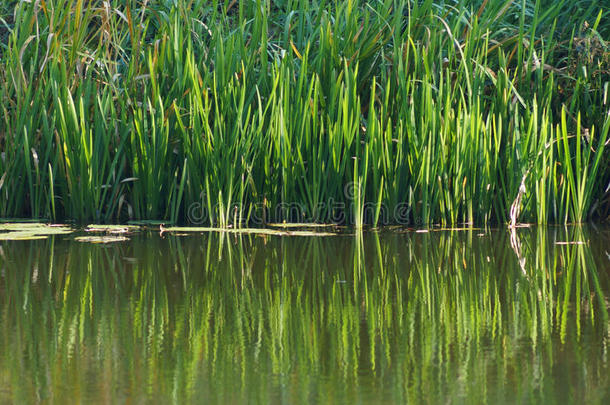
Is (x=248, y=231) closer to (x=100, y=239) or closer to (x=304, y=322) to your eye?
(x=100, y=239)

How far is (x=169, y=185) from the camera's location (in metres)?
4.50

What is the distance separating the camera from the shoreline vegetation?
423 centimetres

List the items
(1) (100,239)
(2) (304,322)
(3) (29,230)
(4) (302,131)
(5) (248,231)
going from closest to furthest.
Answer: (2) (304,322)
(1) (100,239)
(3) (29,230)
(5) (248,231)
(4) (302,131)

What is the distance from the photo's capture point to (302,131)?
4262mm

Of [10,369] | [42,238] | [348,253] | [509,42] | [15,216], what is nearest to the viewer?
[10,369]

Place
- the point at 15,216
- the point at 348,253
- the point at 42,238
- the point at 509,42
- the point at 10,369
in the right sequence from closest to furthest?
the point at 10,369 → the point at 348,253 → the point at 42,238 → the point at 15,216 → the point at 509,42

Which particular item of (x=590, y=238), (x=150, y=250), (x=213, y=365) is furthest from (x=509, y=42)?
(x=213, y=365)

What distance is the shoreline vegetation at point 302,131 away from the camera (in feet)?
13.9

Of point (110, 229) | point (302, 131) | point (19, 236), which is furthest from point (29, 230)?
point (302, 131)

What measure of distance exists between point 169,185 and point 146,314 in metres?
2.22

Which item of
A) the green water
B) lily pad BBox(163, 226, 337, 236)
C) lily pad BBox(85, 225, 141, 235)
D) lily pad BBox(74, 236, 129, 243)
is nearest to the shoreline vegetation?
lily pad BBox(163, 226, 337, 236)

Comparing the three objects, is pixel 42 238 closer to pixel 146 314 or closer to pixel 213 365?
pixel 146 314

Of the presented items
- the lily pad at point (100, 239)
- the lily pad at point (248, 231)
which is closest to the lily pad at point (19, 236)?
the lily pad at point (100, 239)

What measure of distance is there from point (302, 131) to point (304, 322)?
2121mm
